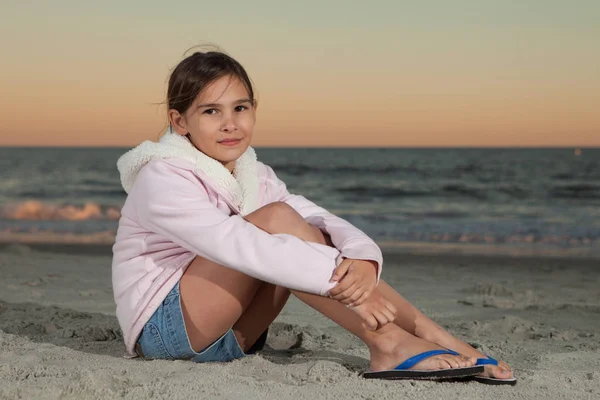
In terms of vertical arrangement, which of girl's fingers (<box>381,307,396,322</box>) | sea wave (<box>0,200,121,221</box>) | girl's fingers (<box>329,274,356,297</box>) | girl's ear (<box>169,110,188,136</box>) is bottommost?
sea wave (<box>0,200,121,221</box>)

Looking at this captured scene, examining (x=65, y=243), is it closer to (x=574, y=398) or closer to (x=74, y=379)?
(x=74, y=379)

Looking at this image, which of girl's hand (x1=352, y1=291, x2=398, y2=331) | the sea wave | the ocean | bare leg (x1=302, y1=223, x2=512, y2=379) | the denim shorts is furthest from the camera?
the sea wave

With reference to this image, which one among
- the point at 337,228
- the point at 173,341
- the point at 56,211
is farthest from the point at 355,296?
the point at 56,211

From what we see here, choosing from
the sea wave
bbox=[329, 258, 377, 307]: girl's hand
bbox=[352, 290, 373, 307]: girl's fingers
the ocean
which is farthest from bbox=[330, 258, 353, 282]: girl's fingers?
the sea wave

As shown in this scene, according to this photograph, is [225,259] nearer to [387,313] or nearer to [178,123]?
[387,313]

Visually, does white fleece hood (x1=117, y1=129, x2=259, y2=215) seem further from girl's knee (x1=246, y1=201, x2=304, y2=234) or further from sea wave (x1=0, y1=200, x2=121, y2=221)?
sea wave (x1=0, y1=200, x2=121, y2=221)

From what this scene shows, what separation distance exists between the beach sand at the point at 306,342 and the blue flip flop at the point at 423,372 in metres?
0.04

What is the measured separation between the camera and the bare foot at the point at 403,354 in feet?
8.30

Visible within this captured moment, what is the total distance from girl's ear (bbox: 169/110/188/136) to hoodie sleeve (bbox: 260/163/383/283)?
438 mm

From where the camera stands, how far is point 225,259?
2.39 m

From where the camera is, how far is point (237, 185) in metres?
2.81

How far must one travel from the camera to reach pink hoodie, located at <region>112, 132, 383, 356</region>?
2383 millimetres

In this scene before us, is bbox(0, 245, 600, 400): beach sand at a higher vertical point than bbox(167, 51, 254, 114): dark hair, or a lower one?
lower

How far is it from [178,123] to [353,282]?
0.99 meters
